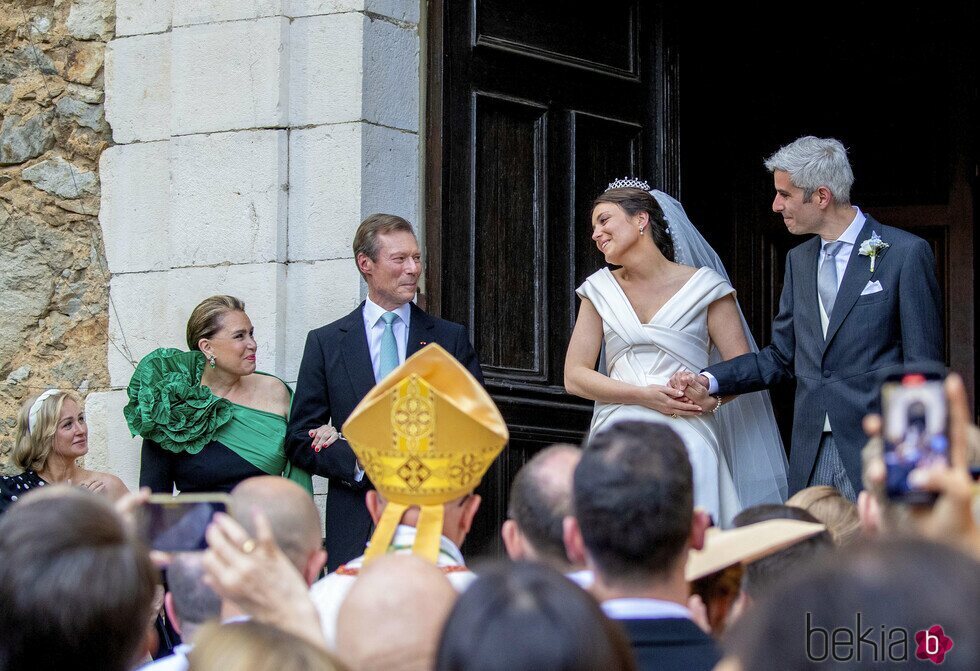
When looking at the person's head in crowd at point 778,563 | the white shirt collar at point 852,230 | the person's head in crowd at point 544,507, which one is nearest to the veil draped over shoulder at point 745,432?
the white shirt collar at point 852,230

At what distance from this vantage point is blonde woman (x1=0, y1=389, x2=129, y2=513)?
5.71m

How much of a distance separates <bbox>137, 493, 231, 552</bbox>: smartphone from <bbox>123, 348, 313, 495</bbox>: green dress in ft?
10.2

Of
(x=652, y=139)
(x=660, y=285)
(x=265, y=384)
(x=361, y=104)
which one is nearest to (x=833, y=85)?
(x=652, y=139)

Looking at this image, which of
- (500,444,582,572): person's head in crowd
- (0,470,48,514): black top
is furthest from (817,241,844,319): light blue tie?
(0,470,48,514): black top

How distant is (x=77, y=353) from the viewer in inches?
251

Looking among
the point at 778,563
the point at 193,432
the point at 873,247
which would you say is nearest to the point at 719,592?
the point at 778,563

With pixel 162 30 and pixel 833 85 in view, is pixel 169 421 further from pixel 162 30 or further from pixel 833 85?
pixel 833 85

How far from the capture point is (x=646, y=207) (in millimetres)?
5965

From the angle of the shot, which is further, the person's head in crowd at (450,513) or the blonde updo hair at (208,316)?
the blonde updo hair at (208,316)

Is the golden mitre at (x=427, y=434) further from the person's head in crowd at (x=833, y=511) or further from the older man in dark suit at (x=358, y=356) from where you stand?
the older man in dark suit at (x=358, y=356)

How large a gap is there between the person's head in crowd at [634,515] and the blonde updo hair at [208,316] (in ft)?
11.4

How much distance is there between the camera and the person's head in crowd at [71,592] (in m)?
1.93

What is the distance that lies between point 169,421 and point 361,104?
1444 millimetres

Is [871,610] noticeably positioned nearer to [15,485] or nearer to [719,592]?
→ [719,592]
